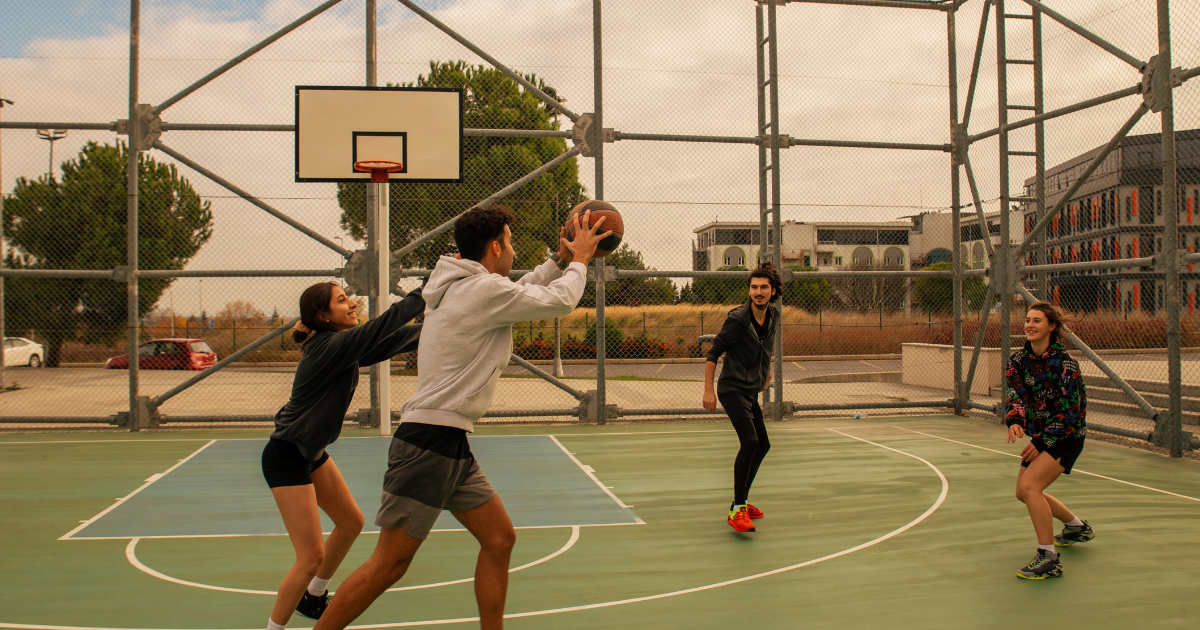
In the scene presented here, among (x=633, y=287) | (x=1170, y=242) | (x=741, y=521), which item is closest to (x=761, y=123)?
(x=633, y=287)

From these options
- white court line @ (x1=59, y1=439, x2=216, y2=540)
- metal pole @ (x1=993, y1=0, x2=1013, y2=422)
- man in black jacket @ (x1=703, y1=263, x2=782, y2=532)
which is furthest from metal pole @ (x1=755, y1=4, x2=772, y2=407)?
white court line @ (x1=59, y1=439, x2=216, y2=540)

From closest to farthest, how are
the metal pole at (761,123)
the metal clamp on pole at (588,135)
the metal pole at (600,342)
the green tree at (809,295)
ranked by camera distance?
the metal pole at (600,342)
the metal clamp on pole at (588,135)
the metal pole at (761,123)
the green tree at (809,295)

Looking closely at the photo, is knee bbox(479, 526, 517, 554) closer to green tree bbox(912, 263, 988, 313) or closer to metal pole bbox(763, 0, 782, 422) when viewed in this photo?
metal pole bbox(763, 0, 782, 422)

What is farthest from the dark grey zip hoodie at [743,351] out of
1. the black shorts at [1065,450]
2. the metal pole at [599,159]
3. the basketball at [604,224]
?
the metal pole at [599,159]

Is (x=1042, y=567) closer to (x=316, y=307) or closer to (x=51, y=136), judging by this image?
(x=316, y=307)

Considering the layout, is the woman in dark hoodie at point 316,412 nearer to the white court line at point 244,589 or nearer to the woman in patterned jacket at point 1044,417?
the white court line at point 244,589

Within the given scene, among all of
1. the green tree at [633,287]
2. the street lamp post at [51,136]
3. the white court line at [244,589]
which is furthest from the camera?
the green tree at [633,287]

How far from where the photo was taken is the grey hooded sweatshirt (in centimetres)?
281

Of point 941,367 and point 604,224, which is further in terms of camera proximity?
point 941,367

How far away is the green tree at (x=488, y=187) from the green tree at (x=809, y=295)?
161 inches

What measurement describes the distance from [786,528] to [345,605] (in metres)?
3.44

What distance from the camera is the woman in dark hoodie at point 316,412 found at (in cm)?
322

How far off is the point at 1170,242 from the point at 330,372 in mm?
8313

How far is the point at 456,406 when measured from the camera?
9.32 ft
